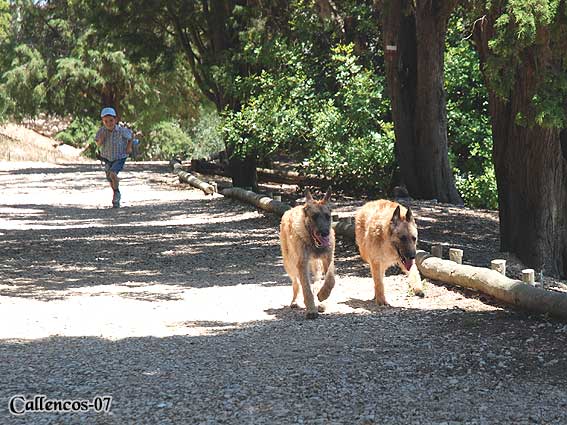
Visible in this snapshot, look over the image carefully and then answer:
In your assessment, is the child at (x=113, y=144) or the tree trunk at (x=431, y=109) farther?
the child at (x=113, y=144)

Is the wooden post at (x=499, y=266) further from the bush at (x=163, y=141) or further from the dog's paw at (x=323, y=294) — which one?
the bush at (x=163, y=141)

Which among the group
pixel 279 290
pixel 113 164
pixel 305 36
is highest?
pixel 305 36

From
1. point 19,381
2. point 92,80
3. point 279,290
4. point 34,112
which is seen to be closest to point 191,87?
point 92,80

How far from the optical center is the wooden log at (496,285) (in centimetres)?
898

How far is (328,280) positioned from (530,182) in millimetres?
4375

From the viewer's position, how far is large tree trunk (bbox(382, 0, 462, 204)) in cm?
1922

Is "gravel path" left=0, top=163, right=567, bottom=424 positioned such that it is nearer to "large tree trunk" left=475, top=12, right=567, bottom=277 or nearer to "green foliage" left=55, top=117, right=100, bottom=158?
"large tree trunk" left=475, top=12, right=567, bottom=277

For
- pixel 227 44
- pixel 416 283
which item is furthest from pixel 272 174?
pixel 416 283

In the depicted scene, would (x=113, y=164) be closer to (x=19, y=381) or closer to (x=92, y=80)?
(x=19, y=381)

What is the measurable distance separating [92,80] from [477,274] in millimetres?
40704

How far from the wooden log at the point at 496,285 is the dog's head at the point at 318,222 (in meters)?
1.74

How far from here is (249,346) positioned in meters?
8.59

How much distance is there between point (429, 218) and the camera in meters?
17.4

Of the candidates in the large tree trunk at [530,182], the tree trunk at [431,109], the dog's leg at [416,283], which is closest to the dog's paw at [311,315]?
the dog's leg at [416,283]
